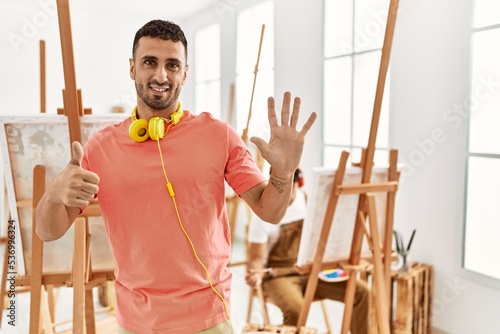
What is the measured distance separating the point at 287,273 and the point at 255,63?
253 cm

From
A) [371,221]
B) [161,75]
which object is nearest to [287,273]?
[371,221]

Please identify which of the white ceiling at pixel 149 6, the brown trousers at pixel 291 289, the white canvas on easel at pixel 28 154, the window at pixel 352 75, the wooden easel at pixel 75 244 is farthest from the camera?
the white ceiling at pixel 149 6

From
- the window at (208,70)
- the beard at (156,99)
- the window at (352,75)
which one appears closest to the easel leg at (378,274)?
the beard at (156,99)

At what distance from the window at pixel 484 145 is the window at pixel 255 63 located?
86.1 inches

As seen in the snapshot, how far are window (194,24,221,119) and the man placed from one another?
13.7 ft

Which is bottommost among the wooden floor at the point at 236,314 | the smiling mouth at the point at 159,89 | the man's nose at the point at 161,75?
the wooden floor at the point at 236,314

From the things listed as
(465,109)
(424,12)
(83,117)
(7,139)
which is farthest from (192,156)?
(424,12)

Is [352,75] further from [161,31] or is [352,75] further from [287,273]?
[161,31]

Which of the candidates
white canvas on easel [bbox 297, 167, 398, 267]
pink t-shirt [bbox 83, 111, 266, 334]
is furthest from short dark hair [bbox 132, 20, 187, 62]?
white canvas on easel [bbox 297, 167, 398, 267]

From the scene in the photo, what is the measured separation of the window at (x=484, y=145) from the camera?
2482mm

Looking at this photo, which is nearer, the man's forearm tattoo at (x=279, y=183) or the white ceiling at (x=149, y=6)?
the man's forearm tattoo at (x=279, y=183)

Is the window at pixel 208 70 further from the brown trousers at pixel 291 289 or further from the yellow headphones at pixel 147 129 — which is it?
the yellow headphones at pixel 147 129

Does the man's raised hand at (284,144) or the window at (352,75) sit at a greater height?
the window at (352,75)

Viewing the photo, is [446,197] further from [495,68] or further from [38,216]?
[38,216]
